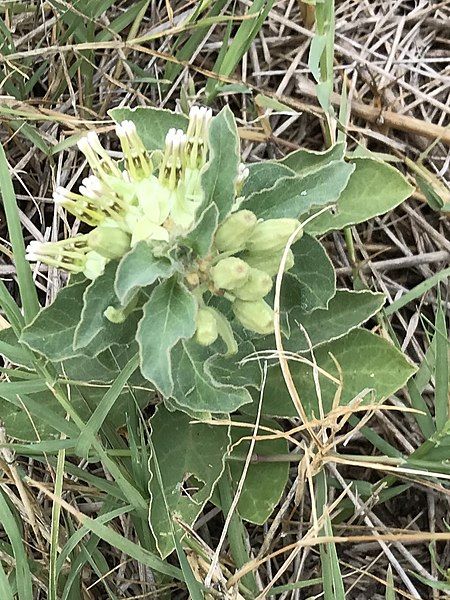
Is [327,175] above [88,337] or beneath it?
above

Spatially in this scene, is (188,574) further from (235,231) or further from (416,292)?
(416,292)

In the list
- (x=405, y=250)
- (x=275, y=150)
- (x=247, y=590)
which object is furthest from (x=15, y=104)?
(x=247, y=590)

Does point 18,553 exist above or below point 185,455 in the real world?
below

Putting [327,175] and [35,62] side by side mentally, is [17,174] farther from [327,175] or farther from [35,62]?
[327,175]

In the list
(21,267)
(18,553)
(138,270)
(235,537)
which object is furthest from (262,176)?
(18,553)

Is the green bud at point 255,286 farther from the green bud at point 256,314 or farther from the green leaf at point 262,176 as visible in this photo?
the green leaf at point 262,176

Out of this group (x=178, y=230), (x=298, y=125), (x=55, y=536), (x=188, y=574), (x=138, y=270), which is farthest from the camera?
(x=298, y=125)

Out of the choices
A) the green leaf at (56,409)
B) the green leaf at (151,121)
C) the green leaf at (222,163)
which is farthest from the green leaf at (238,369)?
the green leaf at (151,121)
